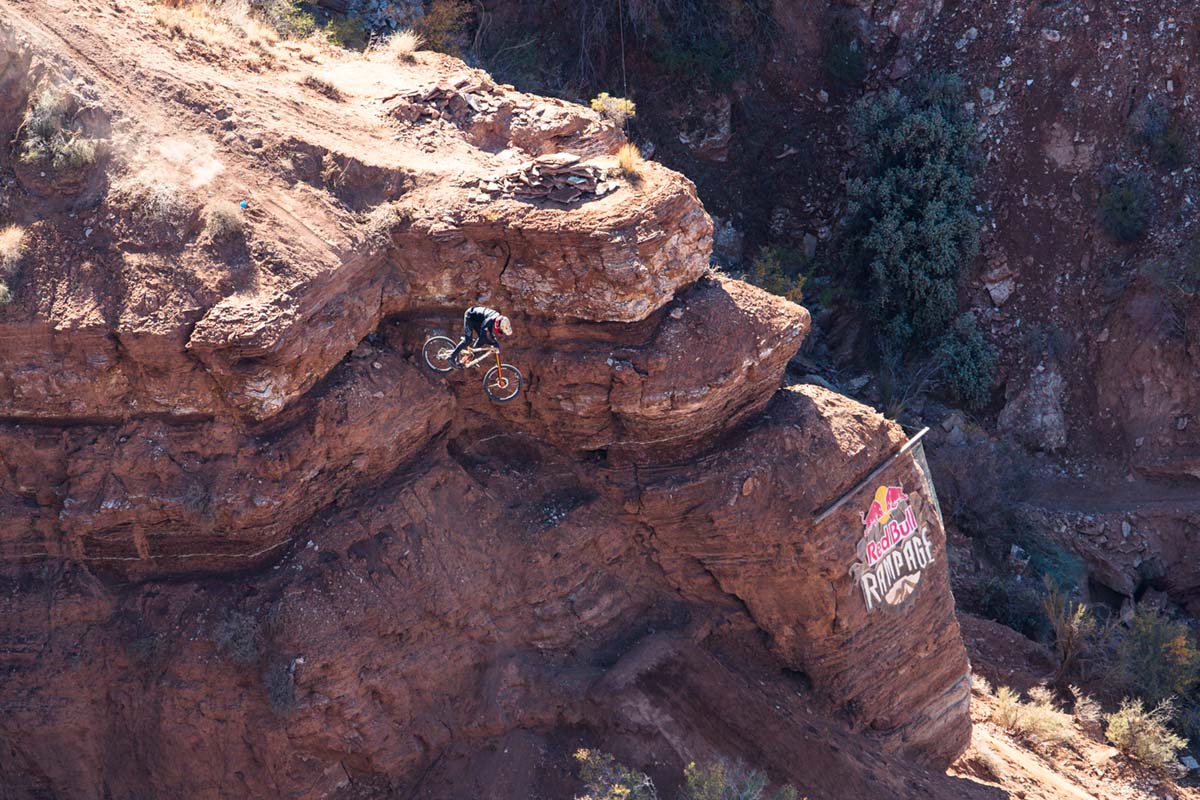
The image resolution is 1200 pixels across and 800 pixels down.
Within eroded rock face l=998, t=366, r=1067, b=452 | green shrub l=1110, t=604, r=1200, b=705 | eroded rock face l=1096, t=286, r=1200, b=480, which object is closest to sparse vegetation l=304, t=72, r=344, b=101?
green shrub l=1110, t=604, r=1200, b=705

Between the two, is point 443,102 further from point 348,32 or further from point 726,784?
point 726,784

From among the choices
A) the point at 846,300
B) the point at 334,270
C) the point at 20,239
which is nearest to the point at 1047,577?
the point at 846,300

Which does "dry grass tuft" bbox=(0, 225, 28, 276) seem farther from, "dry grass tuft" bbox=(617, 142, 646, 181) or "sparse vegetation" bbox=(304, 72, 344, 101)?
"dry grass tuft" bbox=(617, 142, 646, 181)

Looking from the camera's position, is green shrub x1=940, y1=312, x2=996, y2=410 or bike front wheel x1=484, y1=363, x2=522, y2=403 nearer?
bike front wheel x1=484, y1=363, x2=522, y2=403

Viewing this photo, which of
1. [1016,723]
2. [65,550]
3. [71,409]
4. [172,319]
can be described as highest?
[172,319]

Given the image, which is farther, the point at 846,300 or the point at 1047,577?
the point at 846,300

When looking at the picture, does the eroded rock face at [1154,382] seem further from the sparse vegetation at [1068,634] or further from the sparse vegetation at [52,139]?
the sparse vegetation at [52,139]

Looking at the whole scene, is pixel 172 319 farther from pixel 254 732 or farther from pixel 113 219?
pixel 254 732

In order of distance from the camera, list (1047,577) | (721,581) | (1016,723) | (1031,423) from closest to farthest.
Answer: (721,581) < (1016,723) < (1047,577) < (1031,423)

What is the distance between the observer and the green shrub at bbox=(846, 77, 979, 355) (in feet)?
69.2

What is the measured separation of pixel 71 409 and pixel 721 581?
6840 millimetres

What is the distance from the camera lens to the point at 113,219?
10641 millimetres

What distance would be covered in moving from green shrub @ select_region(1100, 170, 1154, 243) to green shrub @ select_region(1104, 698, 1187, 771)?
9.35 metres

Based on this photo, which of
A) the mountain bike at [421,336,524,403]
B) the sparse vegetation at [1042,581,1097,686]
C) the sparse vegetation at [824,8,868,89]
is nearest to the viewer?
the mountain bike at [421,336,524,403]
